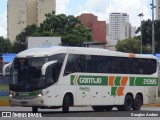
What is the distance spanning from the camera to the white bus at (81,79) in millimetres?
26031

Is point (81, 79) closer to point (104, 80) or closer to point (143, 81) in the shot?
point (104, 80)

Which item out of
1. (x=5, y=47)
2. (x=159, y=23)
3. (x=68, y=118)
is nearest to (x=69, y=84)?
(x=68, y=118)

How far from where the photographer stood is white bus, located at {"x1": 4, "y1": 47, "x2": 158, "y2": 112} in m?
26.0

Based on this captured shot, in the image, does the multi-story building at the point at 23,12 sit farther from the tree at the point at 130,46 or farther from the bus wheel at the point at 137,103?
the bus wheel at the point at 137,103

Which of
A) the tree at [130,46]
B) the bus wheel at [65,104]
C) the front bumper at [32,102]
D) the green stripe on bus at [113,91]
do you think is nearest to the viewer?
the front bumper at [32,102]

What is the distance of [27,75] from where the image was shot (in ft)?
85.6

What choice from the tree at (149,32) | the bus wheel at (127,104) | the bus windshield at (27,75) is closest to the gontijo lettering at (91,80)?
the bus wheel at (127,104)

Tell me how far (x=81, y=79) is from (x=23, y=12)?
16701 cm

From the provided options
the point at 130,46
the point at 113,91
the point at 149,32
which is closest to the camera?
the point at 113,91

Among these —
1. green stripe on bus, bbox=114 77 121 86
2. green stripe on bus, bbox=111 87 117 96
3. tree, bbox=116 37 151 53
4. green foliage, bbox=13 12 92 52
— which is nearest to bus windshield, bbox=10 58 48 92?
green stripe on bus, bbox=111 87 117 96

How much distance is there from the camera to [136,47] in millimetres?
132875

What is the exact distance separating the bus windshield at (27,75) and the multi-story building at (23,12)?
158781 mm

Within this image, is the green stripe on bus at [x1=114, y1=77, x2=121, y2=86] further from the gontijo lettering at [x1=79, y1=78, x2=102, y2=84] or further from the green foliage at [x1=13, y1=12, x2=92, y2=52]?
the green foliage at [x1=13, y1=12, x2=92, y2=52]

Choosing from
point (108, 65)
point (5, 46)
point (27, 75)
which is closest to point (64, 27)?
point (5, 46)
